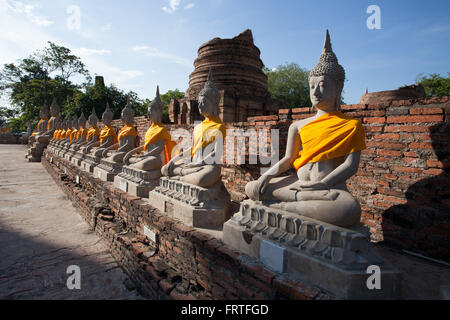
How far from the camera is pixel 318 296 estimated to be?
173cm

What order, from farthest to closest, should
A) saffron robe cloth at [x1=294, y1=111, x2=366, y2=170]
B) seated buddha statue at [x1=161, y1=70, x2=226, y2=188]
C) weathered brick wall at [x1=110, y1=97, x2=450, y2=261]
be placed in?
seated buddha statue at [x1=161, y1=70, x2=226, y2=188]
weathered brick wall at [x1=110, y1=97, x2=450, y2=261]
saffron robe cloth at [x1=294, y1=111, x2=366, y2=170]

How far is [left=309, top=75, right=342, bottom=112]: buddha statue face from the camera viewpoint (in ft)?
7.29

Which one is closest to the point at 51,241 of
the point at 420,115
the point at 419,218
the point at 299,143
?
the point at 299,143

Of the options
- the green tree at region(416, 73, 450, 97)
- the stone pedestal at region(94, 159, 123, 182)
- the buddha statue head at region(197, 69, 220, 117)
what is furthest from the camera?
the green tree at region(416, 73, 450, 97)

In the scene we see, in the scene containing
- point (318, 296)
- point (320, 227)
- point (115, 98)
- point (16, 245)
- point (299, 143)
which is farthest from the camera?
point (115, 98)

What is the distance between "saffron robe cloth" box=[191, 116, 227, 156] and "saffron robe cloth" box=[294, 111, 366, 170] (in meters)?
1.36

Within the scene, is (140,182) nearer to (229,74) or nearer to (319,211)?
(319,211)

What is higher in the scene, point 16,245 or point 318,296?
point 318,296

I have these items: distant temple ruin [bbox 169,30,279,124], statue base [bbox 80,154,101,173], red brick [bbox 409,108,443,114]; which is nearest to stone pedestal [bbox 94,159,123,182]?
statue base [bbox 80,154,101,173]

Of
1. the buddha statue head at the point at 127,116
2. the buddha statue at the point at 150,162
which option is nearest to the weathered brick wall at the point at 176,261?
the buddha statue at the point at 150,162

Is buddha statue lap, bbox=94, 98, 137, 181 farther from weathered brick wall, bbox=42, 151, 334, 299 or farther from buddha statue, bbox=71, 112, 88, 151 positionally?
buddha statue, bbox=71, 112, 88, 151

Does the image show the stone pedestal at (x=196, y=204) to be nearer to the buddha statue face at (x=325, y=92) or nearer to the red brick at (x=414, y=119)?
the buddha statue face at (x=325, y=92)
